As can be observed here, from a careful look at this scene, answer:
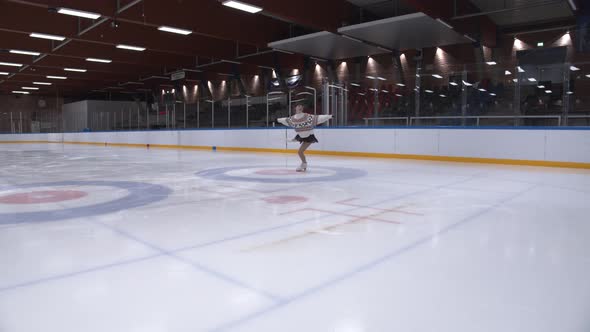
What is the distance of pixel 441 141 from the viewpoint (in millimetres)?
9969

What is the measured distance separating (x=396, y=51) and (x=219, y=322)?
16.6 meters

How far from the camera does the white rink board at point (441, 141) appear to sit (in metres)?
8.23

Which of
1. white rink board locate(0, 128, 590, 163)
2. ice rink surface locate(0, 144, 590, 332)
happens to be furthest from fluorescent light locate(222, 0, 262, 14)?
ice rink surface locate(0, 144, 590, 332)

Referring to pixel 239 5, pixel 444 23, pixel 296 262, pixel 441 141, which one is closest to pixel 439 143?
pixel 441 141

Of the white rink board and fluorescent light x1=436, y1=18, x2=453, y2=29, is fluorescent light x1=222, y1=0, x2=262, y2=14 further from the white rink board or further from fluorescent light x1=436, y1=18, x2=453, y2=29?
fluorescent light x1=436, y1=18, x2=453, y2=29

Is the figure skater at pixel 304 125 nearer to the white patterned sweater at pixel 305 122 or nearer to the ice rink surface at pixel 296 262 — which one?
the white patterned sweater at pixel 305 122

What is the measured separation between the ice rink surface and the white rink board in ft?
13.1

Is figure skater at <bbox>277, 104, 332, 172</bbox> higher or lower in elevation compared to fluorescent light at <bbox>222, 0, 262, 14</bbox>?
lower

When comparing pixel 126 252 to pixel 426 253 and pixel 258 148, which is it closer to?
pixel 426 253

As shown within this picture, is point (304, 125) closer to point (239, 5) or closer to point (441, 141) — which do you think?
point (441, 141)

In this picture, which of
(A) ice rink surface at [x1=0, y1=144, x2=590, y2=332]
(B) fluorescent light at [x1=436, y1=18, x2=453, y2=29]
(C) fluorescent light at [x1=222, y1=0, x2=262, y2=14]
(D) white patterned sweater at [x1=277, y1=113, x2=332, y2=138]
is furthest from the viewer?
(B) fluorescent light at [x1=436, y1=18, x2=453, y2=29]

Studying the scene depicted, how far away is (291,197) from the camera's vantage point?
15.5ft

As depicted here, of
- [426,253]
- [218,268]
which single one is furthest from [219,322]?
[426,253]

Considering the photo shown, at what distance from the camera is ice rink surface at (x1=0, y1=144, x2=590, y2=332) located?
172cm
